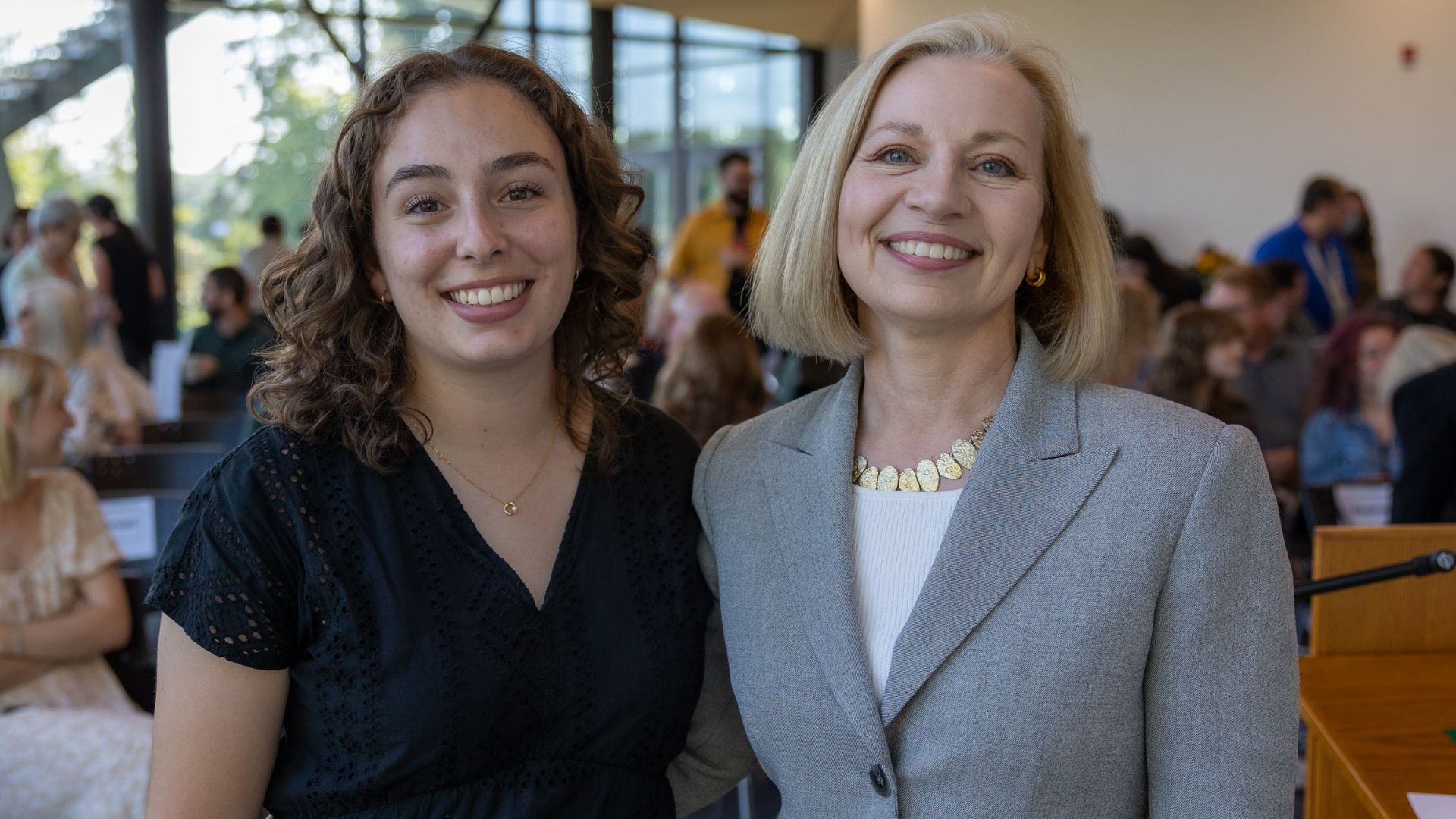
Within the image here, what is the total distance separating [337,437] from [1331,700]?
170 cm

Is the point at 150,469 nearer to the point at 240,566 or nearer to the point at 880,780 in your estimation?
the point at 240,566

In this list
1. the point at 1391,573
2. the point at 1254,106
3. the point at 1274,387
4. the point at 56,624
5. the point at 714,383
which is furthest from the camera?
the point at 1254,106

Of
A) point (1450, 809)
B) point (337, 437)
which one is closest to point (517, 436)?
point (337, 437)

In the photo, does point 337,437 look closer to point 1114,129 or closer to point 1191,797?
point 1191,797

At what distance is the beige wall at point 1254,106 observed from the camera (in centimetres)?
889

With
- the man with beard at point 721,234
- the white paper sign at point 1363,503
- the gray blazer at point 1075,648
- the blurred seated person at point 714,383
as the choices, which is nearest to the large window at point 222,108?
the man with beard at point 721,234

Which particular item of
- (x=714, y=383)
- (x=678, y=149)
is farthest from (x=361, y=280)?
(x=678, y=149)

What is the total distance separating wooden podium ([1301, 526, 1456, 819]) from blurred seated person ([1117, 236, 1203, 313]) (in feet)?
17.5

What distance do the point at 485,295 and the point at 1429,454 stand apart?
2.99 meters

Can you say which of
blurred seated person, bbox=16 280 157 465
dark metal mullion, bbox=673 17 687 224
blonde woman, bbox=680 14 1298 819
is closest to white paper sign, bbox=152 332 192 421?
blurred seated person, bbox=16 280 157 465

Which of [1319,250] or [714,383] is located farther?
[1319,250]

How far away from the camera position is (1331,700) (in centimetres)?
214

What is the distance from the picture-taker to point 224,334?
7.12 m

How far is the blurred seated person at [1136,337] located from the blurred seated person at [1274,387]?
0.92 feet
